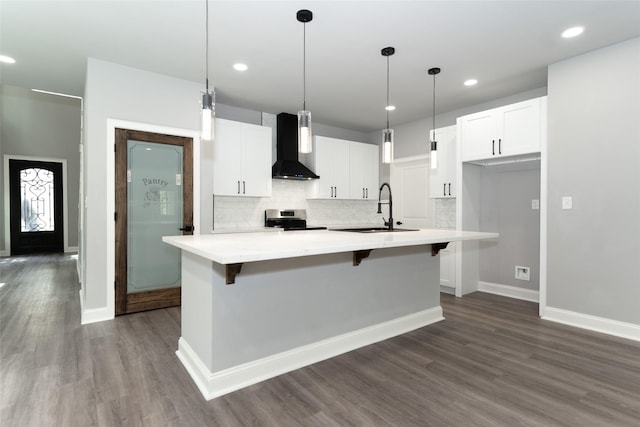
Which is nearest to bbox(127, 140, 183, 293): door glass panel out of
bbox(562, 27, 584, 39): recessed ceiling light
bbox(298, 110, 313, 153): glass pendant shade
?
bbox(298, 110, 313, 153): glass pendant shade

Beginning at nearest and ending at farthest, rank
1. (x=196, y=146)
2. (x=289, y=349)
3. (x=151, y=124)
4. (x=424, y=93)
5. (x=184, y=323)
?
(x=289, y=349) → (x=184, y=323) → (x=151, y=124) → (x=196, y=146) → (x=424, y=93)

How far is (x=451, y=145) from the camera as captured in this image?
4605 mm

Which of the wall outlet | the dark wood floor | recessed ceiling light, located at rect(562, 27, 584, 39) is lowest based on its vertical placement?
the dark wood floor

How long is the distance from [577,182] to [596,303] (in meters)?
1.18

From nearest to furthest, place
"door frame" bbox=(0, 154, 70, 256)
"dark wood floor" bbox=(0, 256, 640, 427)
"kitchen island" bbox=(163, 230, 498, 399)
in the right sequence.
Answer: "dark wood floor" bbox=(0, 256, 640, 427) → "kitchen island" bbox=(163, 230, 498, 399) → "door frame" bbox=(0, 154, 70, 256)

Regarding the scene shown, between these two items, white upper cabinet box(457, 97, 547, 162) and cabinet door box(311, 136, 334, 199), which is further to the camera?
cabinet door box(311, 136, 334, 199)

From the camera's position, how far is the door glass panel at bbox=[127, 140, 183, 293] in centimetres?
364

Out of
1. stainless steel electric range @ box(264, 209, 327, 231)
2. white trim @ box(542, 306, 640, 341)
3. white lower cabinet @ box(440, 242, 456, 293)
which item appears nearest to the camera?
white trim @ box(542, 306, 640, 341)

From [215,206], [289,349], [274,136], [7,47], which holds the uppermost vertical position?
[7,47]

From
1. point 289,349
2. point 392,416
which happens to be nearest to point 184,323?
point 289,349

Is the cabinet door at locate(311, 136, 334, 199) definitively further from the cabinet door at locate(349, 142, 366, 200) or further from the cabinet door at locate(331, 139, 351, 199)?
the cabinet door at locate(349, 142, 366, 200)

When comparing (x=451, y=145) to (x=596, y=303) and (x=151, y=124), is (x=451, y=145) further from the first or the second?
(x=151, y=124)

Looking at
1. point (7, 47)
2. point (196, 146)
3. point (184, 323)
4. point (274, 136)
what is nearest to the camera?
point (184, 323)

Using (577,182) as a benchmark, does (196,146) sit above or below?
above
